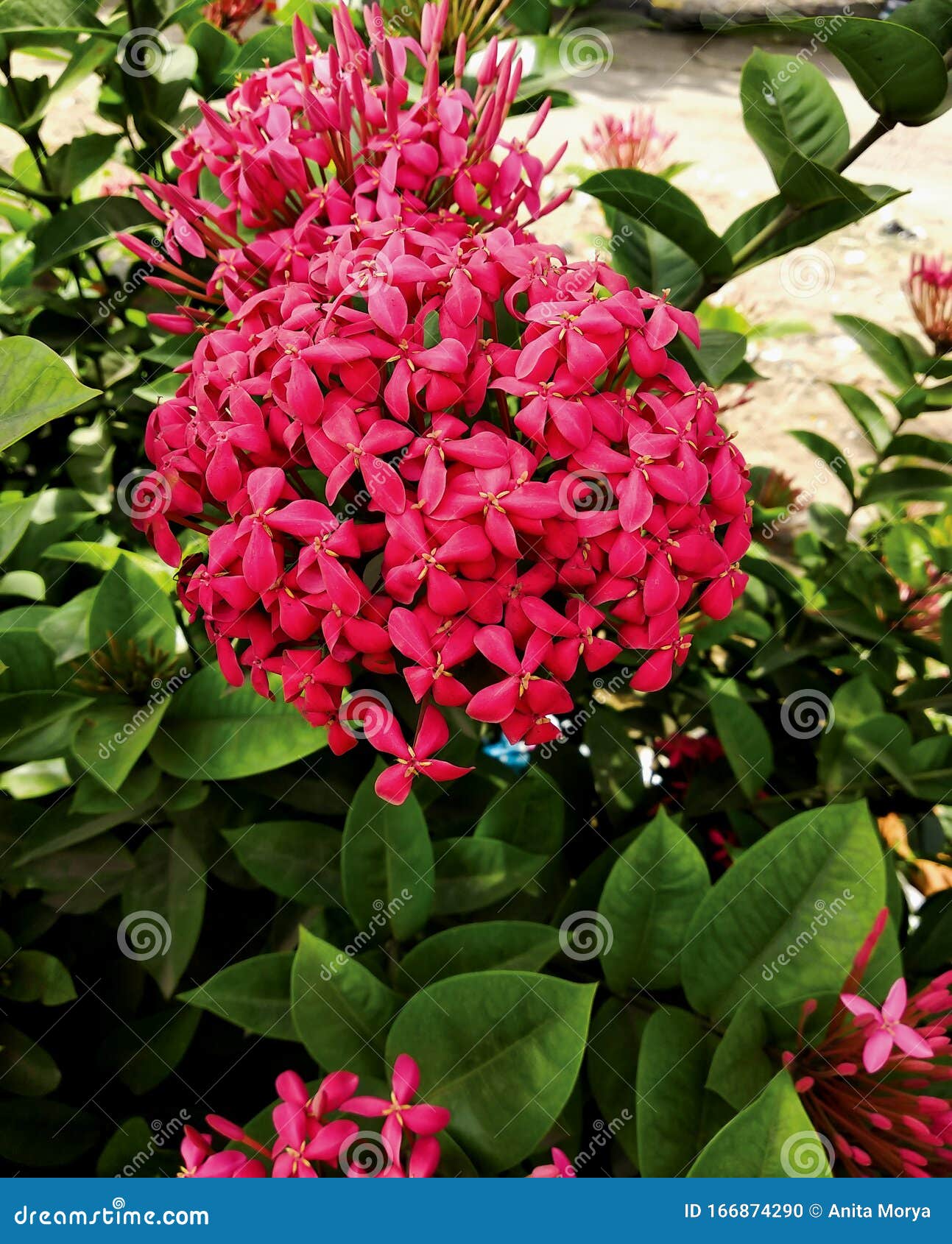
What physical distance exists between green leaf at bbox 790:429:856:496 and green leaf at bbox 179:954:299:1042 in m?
1.17

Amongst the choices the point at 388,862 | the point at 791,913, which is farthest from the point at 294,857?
the point at 791,913

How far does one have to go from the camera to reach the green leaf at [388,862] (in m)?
1.10

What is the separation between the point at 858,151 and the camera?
1.03m

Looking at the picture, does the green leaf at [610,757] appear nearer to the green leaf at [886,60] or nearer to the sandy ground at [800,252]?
the green leaf at [886,60]

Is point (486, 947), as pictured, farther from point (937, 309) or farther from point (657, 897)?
point (937, 309)

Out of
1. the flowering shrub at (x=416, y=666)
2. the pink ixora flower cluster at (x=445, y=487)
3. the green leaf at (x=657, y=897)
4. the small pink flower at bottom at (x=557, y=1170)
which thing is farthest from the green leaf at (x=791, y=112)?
the small pink flower at bottom at (x=557, y=1170)

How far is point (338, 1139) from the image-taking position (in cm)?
81

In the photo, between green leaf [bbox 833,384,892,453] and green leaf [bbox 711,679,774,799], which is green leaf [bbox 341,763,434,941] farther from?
green leaf [bbox 833,384,892,453]

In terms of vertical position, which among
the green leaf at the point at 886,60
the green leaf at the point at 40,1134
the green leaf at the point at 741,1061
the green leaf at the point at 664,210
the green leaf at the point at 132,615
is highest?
the green leaf at the point at 886,60

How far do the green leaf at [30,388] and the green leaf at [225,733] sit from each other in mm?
461

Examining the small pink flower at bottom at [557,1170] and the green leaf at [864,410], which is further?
the green leaf at [864,410]

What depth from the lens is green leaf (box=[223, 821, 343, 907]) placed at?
1146 mm

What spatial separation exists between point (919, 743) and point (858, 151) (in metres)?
0.79

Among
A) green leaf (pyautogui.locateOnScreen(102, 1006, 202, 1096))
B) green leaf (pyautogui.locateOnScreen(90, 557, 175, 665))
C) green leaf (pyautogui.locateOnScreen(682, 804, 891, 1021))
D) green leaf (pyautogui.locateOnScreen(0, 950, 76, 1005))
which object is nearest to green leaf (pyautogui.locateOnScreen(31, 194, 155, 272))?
green leaf (pyautogui.locateOnScreen(90, 557, 175, 665))
